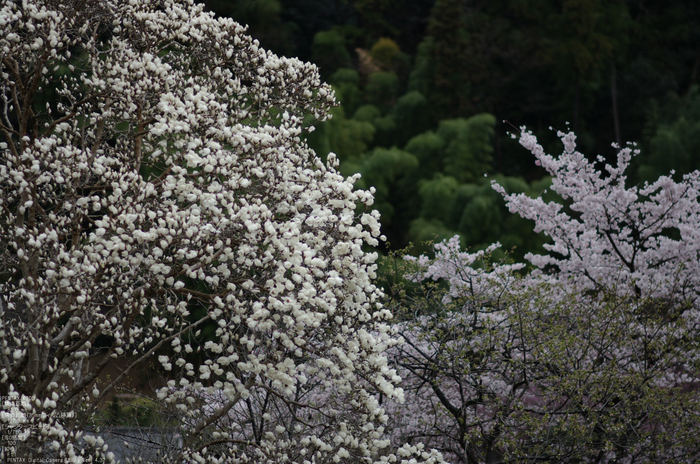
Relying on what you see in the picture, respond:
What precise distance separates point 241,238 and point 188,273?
366mm

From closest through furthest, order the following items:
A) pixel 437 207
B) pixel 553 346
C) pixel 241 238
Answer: pixel 241 238 → pixel 553 346 → pixel 437 207

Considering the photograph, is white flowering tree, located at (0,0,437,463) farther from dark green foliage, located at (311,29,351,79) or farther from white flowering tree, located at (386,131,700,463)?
dark green foliage, located at (311,29,351,79)

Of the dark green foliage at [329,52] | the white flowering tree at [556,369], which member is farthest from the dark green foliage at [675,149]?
the white flowering tree at [556,369]

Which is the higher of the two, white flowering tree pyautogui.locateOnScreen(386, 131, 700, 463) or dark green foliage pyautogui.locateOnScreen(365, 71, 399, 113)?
dark green foliage pyautogui.locateOnScreen(365, 71, 399, 113)

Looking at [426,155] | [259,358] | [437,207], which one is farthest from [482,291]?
[426,155]

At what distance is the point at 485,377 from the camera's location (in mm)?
5910

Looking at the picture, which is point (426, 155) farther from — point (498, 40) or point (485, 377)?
point (485, 377)

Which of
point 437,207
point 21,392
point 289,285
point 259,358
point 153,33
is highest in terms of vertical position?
point 437,207

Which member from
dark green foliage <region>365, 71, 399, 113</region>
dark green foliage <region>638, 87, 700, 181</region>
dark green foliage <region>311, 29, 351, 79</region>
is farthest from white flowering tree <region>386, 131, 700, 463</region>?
dark green foliage <region>311, 29, 351, 79</region>

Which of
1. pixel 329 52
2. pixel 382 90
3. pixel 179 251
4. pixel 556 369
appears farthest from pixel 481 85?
pixel 179 251

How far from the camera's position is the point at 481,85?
20.9 m

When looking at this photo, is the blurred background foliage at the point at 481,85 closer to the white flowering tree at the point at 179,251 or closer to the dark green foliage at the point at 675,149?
the dark green foliage at the point at 675,149

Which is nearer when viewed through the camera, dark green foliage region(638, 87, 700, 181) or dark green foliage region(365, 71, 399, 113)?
dark green foliage region(638, 87, 700, 181)

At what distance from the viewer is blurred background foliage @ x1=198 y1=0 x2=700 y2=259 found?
1761 centimetres
